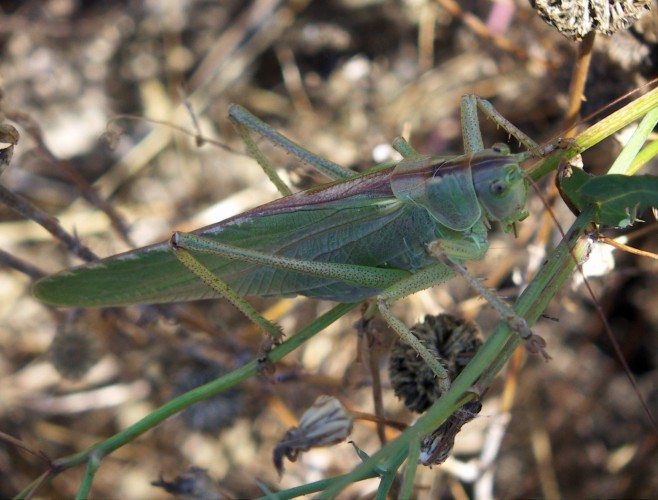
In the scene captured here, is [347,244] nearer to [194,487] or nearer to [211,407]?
[194,487]

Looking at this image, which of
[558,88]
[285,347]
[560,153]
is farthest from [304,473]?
[558,88]

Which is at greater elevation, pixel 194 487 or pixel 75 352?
pixel 75 352

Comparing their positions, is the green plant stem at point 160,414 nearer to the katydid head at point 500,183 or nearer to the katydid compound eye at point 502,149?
the katydid head at point 500,183

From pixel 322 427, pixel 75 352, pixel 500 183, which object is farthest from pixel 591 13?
pixel 75 352

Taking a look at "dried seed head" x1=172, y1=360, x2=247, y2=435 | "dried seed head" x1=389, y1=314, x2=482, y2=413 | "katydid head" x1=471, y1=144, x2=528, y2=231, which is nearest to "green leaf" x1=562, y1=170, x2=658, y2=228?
"katydid head" x1=471, y1=144, x2=528, y2=231

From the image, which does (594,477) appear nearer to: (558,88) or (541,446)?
(541,446)

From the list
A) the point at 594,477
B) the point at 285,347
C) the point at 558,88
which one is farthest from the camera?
the point at 594,477

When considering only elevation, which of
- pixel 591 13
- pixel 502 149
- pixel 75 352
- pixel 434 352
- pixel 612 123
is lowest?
pixel 434 352
